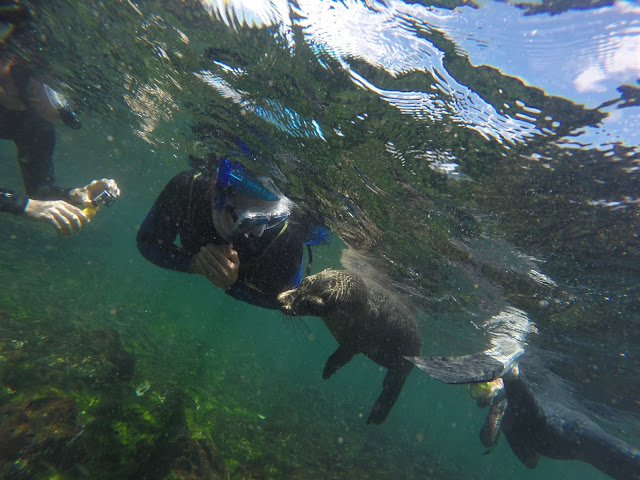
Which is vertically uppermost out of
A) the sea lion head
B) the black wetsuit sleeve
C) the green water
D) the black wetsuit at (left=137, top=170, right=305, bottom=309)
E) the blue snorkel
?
the blue snorkel

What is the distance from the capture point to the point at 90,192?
12.7 feet

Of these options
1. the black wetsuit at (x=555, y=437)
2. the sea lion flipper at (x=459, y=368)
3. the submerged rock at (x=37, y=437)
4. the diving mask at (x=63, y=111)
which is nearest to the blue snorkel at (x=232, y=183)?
the sea lion flipper at (x=459, y=368)

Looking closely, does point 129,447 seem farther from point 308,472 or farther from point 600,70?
point 600,70

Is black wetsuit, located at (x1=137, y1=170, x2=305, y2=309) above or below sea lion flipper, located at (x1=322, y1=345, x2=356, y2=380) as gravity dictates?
above

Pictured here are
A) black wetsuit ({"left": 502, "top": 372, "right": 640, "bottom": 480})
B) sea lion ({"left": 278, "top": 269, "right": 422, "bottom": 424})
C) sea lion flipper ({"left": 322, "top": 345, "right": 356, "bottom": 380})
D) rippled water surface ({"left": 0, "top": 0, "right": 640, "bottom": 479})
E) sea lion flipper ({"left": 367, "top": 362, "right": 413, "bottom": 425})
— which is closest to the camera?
sea lion ({"left": 278, "top": 269, "right": 422, "bottom": 424})

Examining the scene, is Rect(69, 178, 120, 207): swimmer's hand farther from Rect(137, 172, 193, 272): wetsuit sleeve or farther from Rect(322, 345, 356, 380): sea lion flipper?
Rect(322, 345, 356, 380): sea lion flipper

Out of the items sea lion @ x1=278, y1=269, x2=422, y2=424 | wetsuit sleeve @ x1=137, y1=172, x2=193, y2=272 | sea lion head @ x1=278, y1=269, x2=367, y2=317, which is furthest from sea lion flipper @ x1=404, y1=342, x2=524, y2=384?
wetsuit sleeve @ x1=137, y1=172, x2=193, y2=272

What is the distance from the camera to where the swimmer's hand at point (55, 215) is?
3.05m

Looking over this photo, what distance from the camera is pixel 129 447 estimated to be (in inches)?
173

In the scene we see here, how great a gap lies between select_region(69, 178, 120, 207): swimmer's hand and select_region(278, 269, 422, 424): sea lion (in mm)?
2698

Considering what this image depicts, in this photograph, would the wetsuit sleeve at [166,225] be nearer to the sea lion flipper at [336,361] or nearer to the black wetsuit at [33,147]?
the black wetsuit at [33,147]

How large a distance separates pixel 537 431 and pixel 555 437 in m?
0.81

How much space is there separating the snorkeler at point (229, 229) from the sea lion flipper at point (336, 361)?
1875 mm

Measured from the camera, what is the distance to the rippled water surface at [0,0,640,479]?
13.7 feet
